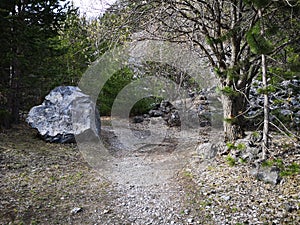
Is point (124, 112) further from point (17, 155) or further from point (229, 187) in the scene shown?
point (229, 187)

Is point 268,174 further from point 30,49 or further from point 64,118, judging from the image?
point 30,49

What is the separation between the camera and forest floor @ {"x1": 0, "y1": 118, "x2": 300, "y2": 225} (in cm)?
247

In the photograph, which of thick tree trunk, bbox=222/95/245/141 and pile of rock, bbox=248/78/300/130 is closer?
thick tree trunk, bbox=222/95/245/141

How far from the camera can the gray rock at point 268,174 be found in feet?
9.43

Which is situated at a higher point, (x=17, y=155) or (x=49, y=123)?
(x=49, y=123)

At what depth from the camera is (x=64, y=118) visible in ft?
18.0

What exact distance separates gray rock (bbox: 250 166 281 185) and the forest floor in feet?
0.21

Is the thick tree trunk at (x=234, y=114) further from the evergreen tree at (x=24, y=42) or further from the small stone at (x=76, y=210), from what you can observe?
the evergreen tree at (x=24, y=42)

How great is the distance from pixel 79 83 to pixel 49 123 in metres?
3.01

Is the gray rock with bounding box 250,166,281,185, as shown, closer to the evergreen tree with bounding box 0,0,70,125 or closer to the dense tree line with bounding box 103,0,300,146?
the dense tree line with bounding box 103,0,300,146

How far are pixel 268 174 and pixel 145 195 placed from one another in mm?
1433

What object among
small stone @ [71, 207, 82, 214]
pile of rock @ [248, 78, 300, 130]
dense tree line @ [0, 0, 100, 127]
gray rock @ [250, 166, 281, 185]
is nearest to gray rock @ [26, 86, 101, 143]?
dense tree line @ [0, 0, 100, 127]

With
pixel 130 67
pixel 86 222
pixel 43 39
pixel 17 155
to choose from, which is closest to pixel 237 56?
pixel 86 222

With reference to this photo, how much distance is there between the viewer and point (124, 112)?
9.62 metres
